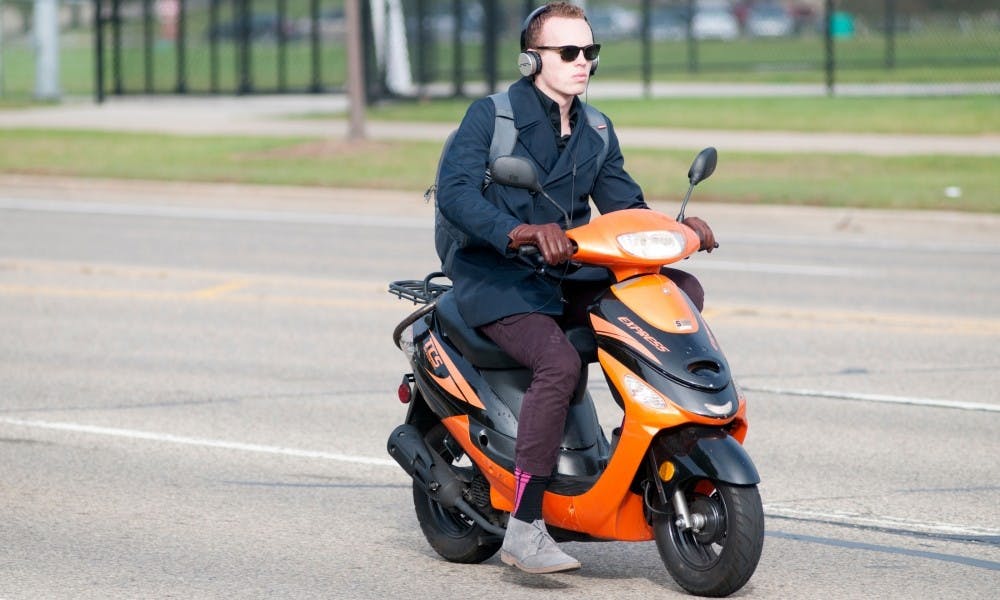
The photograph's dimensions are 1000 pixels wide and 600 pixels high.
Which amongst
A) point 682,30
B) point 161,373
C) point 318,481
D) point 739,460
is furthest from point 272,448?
point 682,30

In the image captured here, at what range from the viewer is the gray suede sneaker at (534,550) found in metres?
5.60

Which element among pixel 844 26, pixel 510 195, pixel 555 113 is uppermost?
pixel 844 26

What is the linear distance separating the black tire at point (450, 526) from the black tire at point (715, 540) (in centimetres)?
74

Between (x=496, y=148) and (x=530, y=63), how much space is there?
0.31 m

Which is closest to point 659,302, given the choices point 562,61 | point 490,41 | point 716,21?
point 562,61

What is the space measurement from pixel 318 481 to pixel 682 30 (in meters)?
48.5

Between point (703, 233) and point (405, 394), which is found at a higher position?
point (703, 233)

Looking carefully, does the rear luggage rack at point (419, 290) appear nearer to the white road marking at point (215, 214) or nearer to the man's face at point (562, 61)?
the man's face at point (562, 61)

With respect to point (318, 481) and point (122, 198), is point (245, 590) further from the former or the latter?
point (122, 198)

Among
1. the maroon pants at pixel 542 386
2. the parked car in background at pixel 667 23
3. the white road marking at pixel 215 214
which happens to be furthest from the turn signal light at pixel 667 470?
the parked car in background at pixel 667 23

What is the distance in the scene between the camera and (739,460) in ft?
17.3

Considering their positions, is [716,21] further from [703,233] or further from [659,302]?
[659,302]

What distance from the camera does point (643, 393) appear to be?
5328mm

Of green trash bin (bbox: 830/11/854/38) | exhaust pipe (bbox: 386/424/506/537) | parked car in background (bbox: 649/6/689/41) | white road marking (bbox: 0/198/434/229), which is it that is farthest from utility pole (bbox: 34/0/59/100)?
exhaust pipe (bbox: 386/424/506/537)
